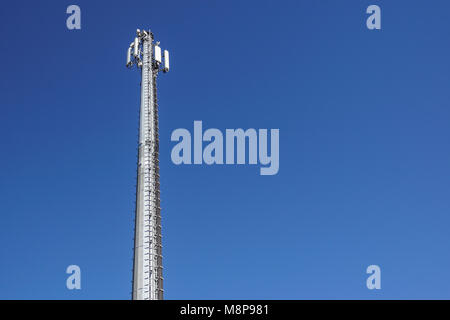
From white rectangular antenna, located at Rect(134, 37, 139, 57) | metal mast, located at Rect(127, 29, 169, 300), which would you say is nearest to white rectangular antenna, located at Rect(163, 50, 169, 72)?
metal mast, located at Rect(127, 29, 169, 300)

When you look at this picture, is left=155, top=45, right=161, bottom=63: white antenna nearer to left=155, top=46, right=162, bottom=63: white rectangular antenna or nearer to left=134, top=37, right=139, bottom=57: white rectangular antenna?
left=155, top=46, right=162, bottom=63: white rectangular antenna

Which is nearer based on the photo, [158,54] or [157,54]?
[157,54]

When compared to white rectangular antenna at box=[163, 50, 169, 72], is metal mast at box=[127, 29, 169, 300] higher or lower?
lower

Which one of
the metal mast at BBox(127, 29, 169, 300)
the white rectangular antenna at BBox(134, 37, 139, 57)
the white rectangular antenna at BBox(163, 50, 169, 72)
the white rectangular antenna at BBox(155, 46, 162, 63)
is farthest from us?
the white rectangular antenna at BBox(163, 50, 169, 72)

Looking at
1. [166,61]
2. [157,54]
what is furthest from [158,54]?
[166,61]

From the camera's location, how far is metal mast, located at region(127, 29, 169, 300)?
57781mm

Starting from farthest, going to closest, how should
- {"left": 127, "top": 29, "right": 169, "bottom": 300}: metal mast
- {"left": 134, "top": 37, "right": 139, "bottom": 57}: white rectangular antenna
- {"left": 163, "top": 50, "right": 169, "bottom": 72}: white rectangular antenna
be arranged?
{"left": 163, "top": 50, "right": 169, "bottom": 72}: white rectangular antenna < {"left": 134, "top": 37, "right": 139, "bottom": 57}: white rectangular antenna < {"left": 127, "top": 29, "right": 169, "bottom": 300}: metal mast

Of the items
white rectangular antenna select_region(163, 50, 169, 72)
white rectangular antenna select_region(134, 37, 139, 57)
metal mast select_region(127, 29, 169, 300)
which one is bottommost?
metal mast select_region(127, 29, 169, 300)

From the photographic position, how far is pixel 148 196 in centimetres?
6325

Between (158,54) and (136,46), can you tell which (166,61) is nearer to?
(158,54)

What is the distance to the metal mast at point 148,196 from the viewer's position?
57.8 meters
